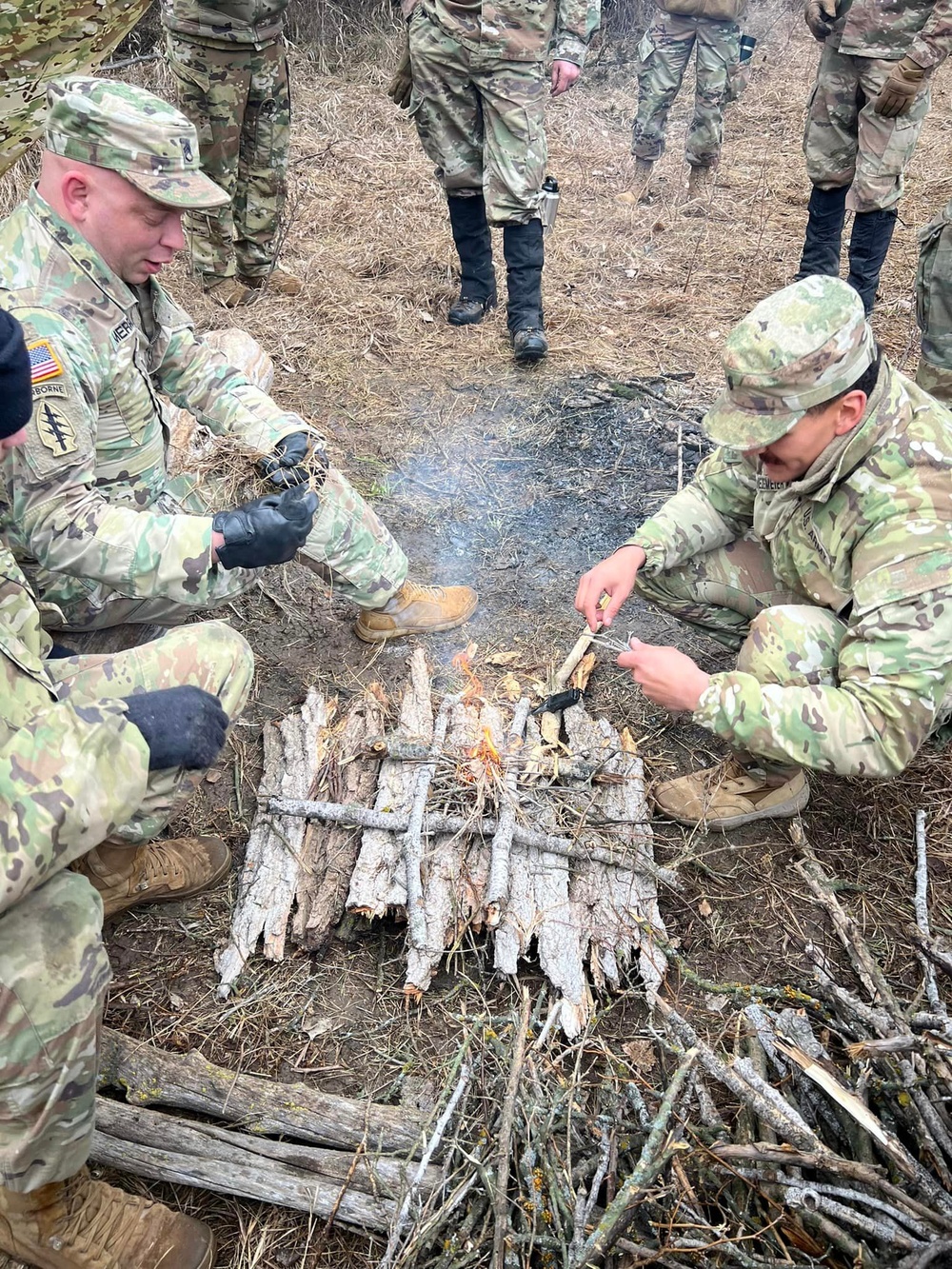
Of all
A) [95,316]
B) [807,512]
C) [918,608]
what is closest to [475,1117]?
[918,608]

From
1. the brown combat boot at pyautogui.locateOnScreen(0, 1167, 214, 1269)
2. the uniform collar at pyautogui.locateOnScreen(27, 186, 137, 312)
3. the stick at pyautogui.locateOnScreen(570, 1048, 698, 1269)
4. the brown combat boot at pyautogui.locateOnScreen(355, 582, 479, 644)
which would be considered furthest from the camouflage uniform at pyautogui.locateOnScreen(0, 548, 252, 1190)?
the brown combat boot at pyautogui.locateOnScreen(355, 582, 479, 644)

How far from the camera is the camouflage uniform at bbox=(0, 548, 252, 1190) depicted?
6.62 feet

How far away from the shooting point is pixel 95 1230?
2.35m

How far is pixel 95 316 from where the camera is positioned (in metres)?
3.22

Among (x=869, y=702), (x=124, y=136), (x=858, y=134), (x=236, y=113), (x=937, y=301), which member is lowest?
(x=869, y=702)

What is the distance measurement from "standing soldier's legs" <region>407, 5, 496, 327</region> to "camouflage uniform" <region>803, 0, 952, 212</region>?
225 cm

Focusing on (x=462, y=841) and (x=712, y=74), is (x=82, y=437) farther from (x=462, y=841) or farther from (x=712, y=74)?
(x=712, y=74)

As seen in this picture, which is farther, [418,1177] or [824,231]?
[824,231]

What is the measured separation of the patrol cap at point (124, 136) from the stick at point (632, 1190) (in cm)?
306

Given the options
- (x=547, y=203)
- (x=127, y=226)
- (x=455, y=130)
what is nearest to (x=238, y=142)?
(x=455, y=130)

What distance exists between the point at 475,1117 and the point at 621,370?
192 inches

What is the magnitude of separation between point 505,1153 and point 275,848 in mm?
1346

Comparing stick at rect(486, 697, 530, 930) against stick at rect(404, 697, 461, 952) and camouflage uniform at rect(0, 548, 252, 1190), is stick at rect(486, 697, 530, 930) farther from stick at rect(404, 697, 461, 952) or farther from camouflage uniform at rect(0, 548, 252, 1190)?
camouflage uniform at rect(0, 548, 252, 1190)

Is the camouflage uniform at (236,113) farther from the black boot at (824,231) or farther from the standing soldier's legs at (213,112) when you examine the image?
the black boot at (824,231)
